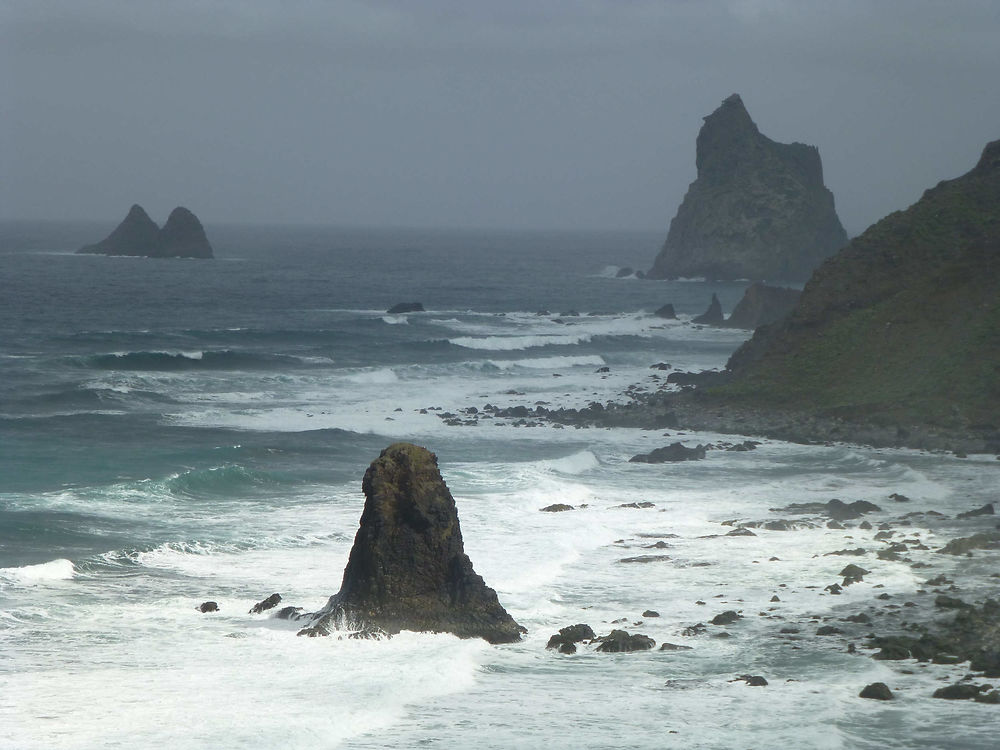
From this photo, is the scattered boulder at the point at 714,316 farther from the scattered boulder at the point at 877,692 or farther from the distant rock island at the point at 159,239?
the distant rock island at the point at 159,239

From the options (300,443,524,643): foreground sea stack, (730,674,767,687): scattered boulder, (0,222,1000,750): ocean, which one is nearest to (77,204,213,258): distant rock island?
(0,222,1000,750): ocean

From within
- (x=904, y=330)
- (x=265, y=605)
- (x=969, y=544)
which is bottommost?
(x=265, y=605)

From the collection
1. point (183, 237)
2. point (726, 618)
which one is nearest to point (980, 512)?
point (726, 618)

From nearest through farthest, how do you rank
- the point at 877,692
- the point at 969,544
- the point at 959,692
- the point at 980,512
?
the point at 959,692 < the point at 877,692 < the point at 969,544 < the point at 980,512

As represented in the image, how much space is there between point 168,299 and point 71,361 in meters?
40.6

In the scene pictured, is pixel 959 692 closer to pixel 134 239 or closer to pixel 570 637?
pixel 570 637

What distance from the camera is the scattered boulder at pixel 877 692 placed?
1784cm

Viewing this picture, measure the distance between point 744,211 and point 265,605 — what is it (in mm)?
124035

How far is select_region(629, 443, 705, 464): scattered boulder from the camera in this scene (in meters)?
40.7

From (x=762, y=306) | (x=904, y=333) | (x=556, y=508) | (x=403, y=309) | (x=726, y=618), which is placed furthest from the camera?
(x=403, y=309)

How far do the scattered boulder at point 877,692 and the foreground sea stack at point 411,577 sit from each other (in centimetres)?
584

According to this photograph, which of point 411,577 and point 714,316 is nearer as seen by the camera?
point 411,577

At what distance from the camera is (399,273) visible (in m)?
151

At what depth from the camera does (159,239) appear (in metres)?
162
